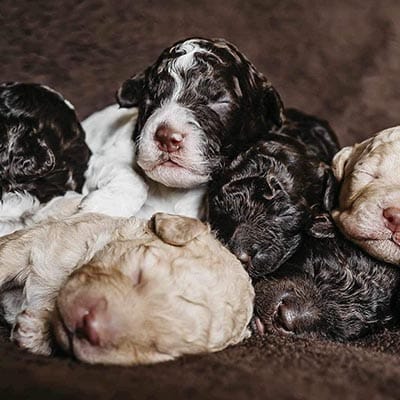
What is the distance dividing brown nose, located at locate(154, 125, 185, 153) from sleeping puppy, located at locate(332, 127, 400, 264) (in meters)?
0.66

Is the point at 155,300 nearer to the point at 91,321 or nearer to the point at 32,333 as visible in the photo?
the point at 91,321

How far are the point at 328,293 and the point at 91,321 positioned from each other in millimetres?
1093

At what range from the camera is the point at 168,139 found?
2.89 meters

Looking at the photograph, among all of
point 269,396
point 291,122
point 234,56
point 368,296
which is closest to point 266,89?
point 234,56

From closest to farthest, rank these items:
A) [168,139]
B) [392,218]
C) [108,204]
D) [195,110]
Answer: [392,218]
[168,139]
[195,110]
[108,204]

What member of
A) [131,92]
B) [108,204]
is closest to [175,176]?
[108,204]

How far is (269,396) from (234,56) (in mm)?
1640

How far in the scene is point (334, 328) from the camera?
2.93m

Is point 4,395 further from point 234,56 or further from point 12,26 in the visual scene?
point 12,26

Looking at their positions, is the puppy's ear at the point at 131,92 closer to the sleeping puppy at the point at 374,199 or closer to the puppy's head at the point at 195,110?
the puppy's head at the point at 195,110

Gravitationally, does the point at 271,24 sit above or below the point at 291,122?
above

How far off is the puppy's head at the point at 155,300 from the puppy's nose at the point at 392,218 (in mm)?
593

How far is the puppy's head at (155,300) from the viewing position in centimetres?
221

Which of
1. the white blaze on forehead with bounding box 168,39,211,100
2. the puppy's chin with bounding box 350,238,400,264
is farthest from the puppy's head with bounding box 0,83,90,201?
the puppy's chin with bounding box 350,238,400,264
